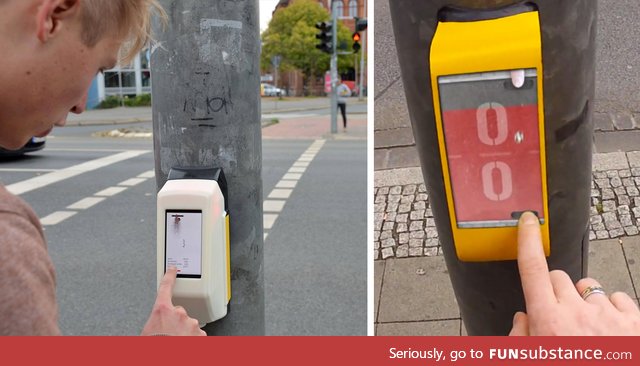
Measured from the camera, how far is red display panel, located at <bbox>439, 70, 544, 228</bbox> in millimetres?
992

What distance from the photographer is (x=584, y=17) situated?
100 cm

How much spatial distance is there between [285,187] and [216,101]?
5.21 metres

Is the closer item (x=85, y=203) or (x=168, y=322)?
(x=168, y=322)

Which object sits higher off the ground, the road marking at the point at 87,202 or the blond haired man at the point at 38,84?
the blond haired man at the point at 38,84

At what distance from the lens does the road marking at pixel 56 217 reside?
16.4ft

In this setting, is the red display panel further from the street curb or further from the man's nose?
the street curb

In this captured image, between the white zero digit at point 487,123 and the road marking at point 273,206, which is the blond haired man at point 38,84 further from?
the road marking at point 273,206

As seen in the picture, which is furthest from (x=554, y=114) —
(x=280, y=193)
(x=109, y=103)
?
(x=109, y=103)

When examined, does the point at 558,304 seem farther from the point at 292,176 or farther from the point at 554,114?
the point at 292,176

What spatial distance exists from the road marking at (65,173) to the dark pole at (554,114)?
16.5 feet

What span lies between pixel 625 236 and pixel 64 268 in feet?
11.3

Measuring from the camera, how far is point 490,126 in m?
1.01

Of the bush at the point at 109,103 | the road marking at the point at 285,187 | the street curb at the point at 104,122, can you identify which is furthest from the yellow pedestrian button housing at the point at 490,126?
the bush at the point at 109,103
